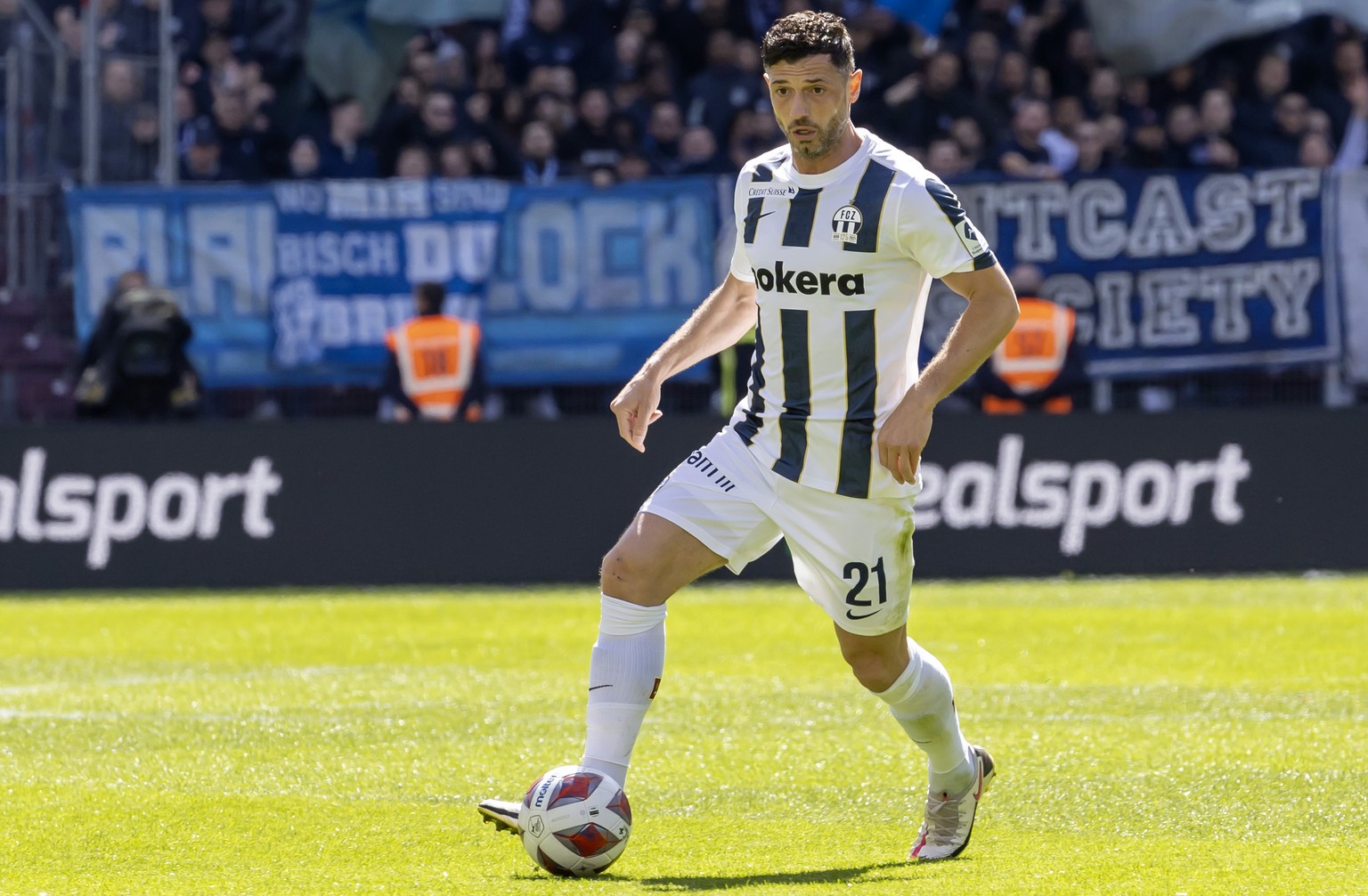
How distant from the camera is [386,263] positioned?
1441 centimetres

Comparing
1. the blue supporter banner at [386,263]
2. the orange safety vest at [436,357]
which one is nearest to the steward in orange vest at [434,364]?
the orange safety vest at [436,357]

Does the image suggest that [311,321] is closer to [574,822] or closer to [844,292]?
[844,292]

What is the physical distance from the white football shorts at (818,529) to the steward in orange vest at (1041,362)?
895 cm

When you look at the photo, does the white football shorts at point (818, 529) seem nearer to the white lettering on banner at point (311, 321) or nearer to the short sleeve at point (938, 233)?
the short sleeve at point (938, 233)

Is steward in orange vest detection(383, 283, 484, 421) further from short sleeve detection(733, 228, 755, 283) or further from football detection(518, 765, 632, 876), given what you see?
football detection(518, 765, 632, 876)

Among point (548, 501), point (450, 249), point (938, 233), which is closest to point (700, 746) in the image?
point (938, 233)

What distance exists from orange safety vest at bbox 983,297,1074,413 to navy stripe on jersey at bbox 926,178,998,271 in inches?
355

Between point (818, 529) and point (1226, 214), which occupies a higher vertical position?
point (1226, 214)

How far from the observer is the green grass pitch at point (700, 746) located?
5.00 m

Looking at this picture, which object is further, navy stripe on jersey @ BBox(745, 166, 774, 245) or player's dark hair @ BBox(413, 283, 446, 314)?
player's dark hair @ BBox(413, 283, 446, 314)

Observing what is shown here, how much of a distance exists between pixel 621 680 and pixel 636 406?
0.75 metres

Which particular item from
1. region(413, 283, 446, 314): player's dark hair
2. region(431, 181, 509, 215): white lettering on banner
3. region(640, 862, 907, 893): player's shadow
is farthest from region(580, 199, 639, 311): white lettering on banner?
region(640, 862, 907, 893): player's shadow

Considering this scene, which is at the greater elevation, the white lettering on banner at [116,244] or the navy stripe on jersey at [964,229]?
the navy stripe on jersey at [964,229]

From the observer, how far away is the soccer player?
199 inches
